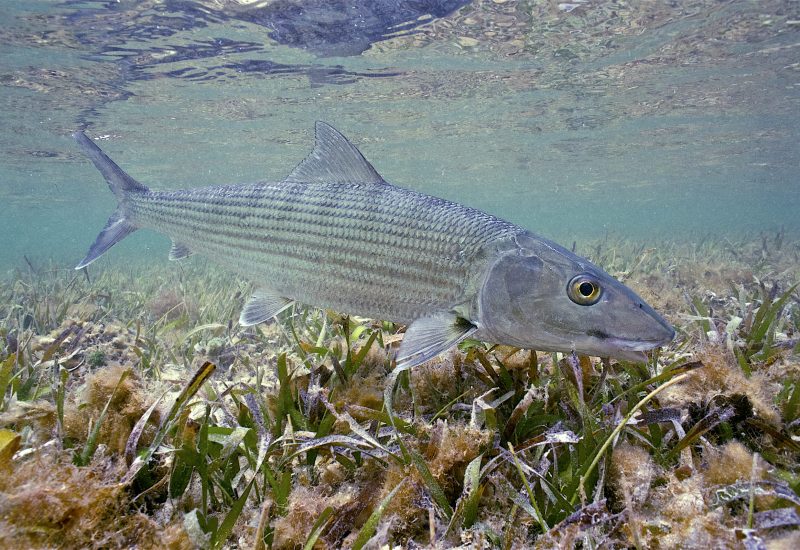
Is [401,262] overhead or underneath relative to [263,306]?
overhead

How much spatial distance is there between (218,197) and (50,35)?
14430 millimetres

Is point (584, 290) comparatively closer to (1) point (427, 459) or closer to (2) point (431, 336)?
(2) point (431, 336)

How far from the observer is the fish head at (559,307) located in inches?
95.3

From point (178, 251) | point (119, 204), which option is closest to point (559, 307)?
point (178, 251)

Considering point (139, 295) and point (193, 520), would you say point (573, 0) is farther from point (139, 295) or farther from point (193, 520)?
point (193, 520)

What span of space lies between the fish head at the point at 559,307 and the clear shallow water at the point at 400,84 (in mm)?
12325

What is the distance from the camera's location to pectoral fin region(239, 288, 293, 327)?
3834 mm

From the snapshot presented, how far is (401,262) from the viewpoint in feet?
10.5

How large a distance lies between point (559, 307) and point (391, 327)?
213cm

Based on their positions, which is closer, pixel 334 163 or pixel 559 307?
pixel 559 307

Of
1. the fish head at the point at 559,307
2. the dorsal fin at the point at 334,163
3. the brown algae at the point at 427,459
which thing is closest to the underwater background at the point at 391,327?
the brown algae at the point at 427,459

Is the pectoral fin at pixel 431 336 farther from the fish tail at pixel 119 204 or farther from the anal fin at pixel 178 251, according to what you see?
the fish tail at pixel 119 204

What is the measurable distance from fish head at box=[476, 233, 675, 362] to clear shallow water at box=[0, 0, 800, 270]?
12325 mm

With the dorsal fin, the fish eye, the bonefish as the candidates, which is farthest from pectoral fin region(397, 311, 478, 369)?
the dorsal fin
